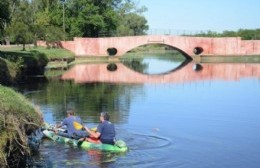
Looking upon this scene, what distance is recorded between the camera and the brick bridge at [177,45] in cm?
8962

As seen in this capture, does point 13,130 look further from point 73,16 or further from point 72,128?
point 73,16

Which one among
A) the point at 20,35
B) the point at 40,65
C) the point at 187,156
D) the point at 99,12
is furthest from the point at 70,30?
the point at 187,156

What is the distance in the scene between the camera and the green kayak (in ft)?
59.5

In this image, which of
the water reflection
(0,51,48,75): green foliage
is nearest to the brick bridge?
the water reflection

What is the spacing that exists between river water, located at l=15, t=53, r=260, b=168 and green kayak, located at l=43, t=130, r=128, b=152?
256mm

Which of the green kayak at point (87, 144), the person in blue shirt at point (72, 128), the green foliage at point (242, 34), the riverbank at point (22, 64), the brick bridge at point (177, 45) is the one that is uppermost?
the green foliage at point (242, 34)

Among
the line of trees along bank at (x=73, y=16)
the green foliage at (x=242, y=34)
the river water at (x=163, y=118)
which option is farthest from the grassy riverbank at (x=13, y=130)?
the green foliage at (x=242, y=34)

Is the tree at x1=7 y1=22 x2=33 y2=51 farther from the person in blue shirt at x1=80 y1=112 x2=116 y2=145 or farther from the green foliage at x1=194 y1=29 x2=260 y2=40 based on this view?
the green foliage at x1=194 y1=29 x2=260 y2=40

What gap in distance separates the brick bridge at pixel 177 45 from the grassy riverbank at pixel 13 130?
7389 centimetres

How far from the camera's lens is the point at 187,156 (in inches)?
704

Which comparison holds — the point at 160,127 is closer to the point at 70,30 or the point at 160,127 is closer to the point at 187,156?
the point at 187,156

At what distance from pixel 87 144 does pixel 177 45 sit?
245 ft

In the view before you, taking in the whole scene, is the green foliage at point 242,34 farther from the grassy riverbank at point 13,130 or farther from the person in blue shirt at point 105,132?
the grassy riverbank at point 13,130

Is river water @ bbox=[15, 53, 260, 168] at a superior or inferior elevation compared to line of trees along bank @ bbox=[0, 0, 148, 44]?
inferior
